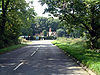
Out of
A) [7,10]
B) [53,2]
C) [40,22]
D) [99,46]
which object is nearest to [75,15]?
[53,2]

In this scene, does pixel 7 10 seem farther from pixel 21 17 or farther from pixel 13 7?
pixel 21 17

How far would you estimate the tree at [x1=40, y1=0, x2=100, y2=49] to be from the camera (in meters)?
19.3

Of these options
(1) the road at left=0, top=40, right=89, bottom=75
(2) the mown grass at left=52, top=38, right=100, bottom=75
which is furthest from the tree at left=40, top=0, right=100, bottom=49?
A: (1) the road at left=0, top=40, right=89, bottom=75

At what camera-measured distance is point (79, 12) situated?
2005cm

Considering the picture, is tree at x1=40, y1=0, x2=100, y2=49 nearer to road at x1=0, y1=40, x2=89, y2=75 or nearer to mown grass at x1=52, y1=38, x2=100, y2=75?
mown grass at x1=52, y1=38, x2=100, y2=75

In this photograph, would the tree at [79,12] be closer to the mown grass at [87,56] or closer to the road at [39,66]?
the mown grass at [87,56]

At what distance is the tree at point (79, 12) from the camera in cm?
1934

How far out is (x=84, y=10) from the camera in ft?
64.5

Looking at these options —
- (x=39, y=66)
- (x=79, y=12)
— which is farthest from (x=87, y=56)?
(x=79, y=12)

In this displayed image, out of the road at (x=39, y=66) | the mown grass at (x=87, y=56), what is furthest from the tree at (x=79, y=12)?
the road at (x=39, y=66)

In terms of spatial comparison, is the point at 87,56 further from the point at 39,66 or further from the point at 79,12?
the point at 79,12

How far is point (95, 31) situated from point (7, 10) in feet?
52.3

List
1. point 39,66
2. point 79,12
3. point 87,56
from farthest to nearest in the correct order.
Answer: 1. point 79,12
2. point 87,56
3. point 39,66

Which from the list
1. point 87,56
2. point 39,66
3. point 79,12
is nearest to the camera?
point 39,66
